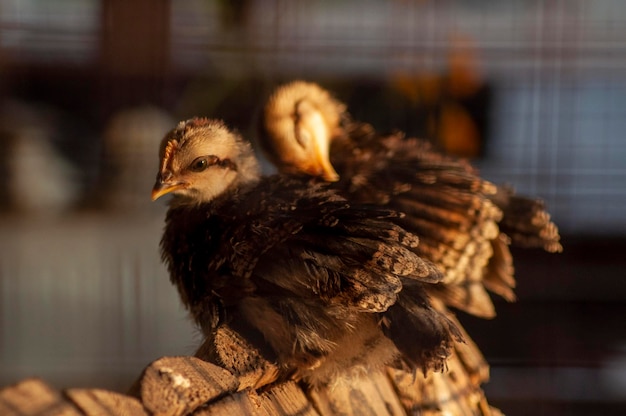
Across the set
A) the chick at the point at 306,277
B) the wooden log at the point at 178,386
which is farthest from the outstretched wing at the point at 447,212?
the wooden log at the point at 178,386

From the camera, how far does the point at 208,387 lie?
62cm

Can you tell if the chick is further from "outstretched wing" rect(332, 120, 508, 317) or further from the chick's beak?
"outstretched wing" rect(332, 120, 508, 317)

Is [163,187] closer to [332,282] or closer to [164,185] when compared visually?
[164,185]

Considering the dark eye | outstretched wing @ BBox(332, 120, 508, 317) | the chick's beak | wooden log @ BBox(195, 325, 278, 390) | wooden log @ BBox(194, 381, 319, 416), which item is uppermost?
the dark eye

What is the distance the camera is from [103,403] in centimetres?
54

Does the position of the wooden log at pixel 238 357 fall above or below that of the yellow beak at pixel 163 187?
below

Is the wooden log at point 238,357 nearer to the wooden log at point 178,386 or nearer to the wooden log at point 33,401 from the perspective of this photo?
the wooden log at point 178,386

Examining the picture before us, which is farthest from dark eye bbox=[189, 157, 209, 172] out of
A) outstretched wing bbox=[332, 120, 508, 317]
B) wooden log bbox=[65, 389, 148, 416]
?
wooden log bbox=[65, 389, 148, 416]

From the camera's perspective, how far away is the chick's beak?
0.81 m

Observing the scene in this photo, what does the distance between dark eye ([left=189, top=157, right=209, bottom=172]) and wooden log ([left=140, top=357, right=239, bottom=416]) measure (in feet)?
0.86

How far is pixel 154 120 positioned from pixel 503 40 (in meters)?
0.98

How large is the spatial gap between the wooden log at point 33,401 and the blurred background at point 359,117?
1335mm

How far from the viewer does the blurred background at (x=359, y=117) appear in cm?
193

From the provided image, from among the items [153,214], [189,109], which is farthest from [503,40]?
[153,214]
